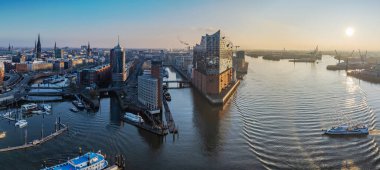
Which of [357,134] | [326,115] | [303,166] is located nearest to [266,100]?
[326,115]

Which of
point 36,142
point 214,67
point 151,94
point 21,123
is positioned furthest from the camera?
point 214,67

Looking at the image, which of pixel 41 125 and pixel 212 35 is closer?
pixel 41 125

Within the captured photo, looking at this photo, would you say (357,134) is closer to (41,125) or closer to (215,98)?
(215,98)

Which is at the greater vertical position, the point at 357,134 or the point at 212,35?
the point at 212,35

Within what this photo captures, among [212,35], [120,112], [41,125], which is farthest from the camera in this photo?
[212,35]

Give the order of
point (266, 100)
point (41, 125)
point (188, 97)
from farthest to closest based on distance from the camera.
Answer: point (188, 97), point (266, 100), point (41, 125)

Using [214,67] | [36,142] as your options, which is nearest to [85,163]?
[36,142]

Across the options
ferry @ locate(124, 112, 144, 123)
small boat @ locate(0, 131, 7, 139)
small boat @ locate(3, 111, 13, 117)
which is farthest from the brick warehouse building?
small boat @ locate(0, 131, 7, 139)

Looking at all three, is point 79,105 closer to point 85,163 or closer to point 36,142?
point 36,142
